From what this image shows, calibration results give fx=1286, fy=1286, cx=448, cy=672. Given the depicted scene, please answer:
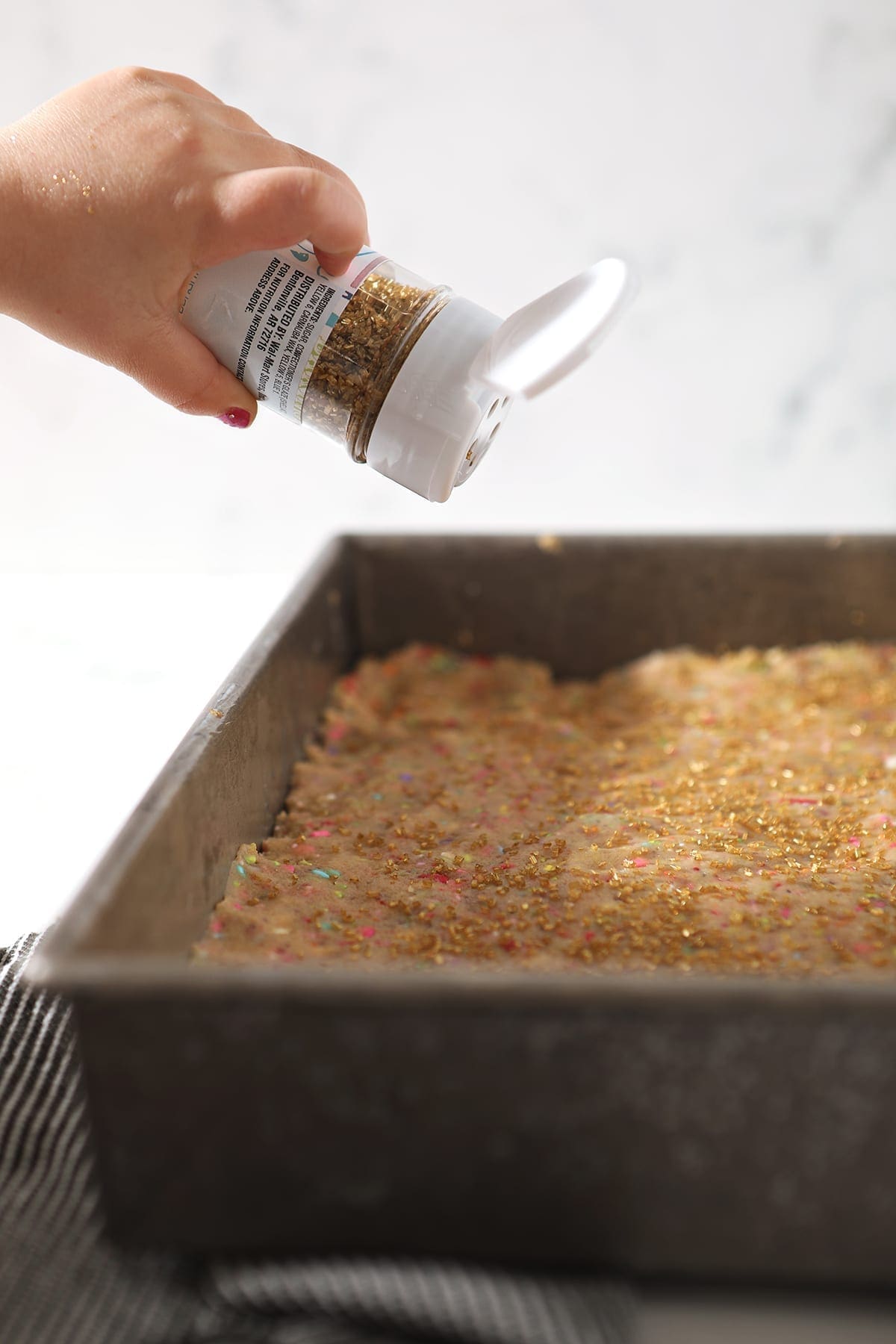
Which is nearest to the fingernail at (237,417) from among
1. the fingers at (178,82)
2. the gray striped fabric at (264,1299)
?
the fingers at (178,82)

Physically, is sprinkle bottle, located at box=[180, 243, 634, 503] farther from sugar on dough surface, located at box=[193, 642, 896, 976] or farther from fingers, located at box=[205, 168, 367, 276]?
sugar on dough surface, located at box=[193, 642, 896, 976]

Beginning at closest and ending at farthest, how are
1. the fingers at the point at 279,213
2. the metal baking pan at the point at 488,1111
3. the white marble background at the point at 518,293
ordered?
the metal baking pan at the point at 488,1111, the fingers at the point at 279,213, the white marble background at the point at 518,293

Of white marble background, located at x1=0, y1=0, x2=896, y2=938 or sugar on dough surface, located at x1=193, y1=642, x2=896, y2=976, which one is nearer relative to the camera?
sugar on dough surface, located at x1=193, y1=642, x2=896, y2=976

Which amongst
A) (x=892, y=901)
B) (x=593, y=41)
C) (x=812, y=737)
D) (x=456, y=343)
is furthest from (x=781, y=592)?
(x=593, y=41)

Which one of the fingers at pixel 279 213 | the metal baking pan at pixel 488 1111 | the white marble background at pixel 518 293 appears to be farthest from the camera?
the white marble background at pixel 518 293

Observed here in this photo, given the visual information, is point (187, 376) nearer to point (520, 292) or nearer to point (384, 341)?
point (384, 341)

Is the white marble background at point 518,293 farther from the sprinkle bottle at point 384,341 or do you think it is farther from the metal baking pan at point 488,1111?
the metal baking pan at point 488,1111

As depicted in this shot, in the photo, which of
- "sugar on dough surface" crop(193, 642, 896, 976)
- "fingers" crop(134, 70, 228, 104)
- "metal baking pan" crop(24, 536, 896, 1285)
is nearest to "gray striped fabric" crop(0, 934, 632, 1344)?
"metal baking pan" crop(24, 536, 896, 1285)

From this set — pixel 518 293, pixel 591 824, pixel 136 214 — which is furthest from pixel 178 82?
pixel 518 293
